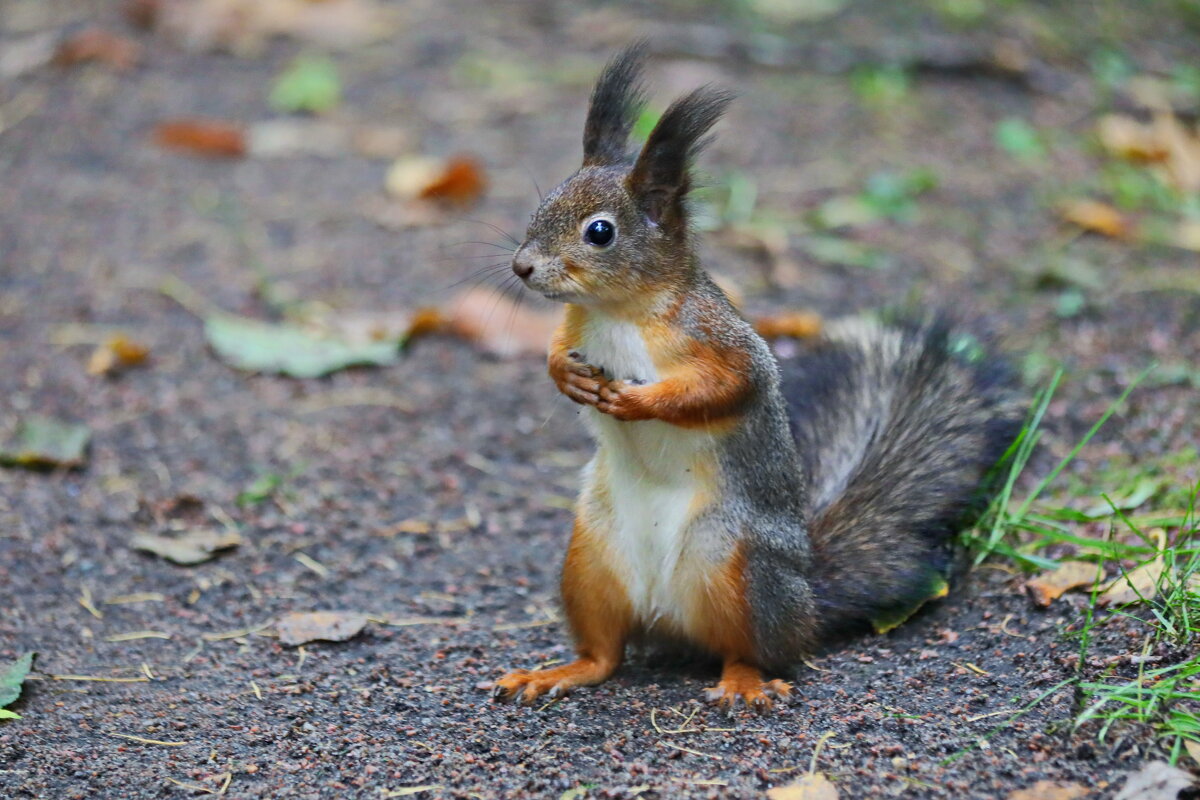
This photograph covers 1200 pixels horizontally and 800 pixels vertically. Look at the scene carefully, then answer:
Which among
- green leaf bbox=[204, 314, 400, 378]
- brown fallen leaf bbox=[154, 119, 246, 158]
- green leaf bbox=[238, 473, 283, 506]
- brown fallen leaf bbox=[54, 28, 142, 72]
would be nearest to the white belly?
green leaf bbox=[238, 473, 283, 506]

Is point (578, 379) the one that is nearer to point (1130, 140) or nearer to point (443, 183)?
point (443, 183)

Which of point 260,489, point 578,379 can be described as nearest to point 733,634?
point 578,379

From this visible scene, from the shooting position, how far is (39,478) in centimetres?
298

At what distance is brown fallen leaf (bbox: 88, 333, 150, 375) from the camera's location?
3471mm

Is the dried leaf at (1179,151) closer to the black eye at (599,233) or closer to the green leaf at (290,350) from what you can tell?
the green leaf at (290,350)

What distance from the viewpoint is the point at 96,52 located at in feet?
18.5

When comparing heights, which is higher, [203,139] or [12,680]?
[203,139]

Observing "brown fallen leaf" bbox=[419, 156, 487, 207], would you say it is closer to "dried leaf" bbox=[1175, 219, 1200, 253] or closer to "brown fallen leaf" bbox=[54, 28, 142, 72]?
"brown fallen leaf" bbox=[54, 28, 142, 72]

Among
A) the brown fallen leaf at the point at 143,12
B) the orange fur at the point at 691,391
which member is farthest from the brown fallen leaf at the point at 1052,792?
the brown fallen leaf at the point at 143,12

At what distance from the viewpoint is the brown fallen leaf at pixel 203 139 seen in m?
4.88

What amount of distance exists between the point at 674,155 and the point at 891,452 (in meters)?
0.77

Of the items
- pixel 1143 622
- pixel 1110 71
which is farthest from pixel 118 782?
pixel 1110 71

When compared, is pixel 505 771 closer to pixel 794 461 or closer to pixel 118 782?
pixel 118 782

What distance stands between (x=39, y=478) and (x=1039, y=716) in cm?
229
